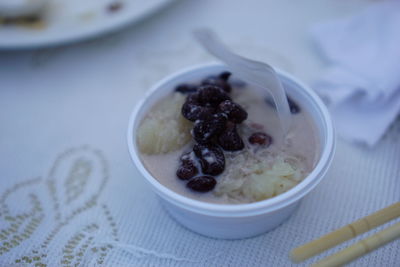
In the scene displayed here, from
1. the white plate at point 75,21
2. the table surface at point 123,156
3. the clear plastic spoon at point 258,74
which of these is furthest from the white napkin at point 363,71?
the white plate at point 75,21

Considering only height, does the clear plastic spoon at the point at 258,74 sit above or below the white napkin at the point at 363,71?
above

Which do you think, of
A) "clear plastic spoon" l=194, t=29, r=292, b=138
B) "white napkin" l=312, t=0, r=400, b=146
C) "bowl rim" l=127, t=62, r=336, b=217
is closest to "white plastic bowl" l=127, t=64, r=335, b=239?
"bowl rim" l=127, t=62, r=336, b=217

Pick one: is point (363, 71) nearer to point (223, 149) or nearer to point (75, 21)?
point (223, 149)

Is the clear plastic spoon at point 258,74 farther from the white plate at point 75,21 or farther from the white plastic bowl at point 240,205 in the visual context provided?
the white plate at point 75,21

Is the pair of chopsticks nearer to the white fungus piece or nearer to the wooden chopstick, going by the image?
the wooden chopstick

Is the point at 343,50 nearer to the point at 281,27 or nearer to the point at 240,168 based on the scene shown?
the point at 281,27
